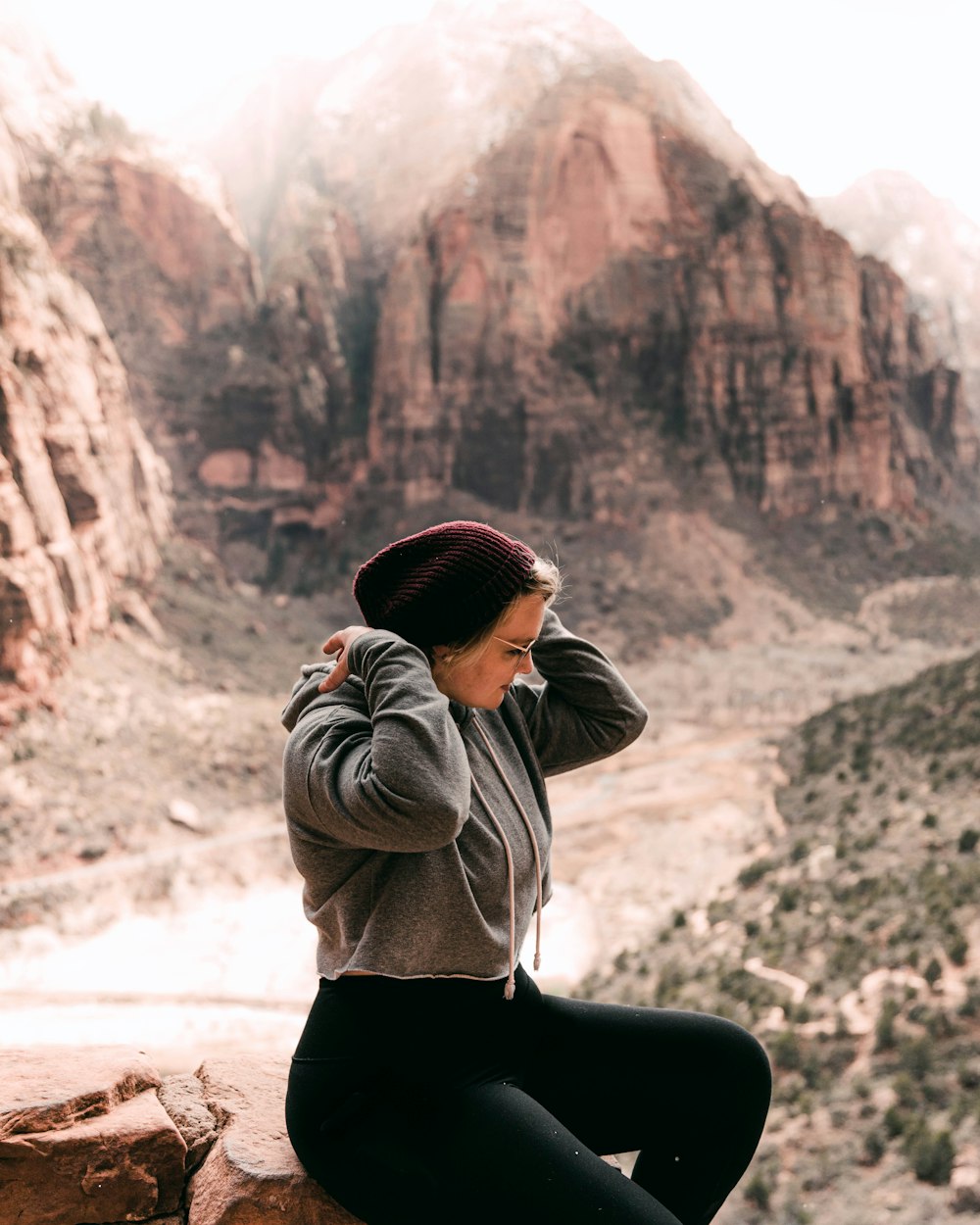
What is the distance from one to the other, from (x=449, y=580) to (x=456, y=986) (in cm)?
88

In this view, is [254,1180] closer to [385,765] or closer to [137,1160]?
[137,1160]

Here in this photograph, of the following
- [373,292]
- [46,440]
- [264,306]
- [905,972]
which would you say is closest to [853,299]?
[373,292]

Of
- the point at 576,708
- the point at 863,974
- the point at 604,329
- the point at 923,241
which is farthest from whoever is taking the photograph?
the point at 923,241

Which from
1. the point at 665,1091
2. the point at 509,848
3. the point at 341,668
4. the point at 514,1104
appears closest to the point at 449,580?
the point at 341,668

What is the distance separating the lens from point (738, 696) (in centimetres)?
3812

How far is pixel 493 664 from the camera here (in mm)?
2625

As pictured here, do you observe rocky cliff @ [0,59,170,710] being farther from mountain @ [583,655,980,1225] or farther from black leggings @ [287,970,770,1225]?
black leggings @ [287,970,770,1225]

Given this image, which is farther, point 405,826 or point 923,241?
point 923,241

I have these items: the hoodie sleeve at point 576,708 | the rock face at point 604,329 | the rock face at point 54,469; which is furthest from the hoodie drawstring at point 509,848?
the rock face at point 604,329

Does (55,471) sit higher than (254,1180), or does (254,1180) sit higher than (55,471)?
(254,1180)

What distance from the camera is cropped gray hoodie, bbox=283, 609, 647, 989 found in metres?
2.28

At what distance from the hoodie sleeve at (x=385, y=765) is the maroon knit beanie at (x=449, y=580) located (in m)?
0.09

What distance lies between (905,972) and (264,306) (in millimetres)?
50595

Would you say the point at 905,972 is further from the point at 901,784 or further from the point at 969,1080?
the point at 901,784
